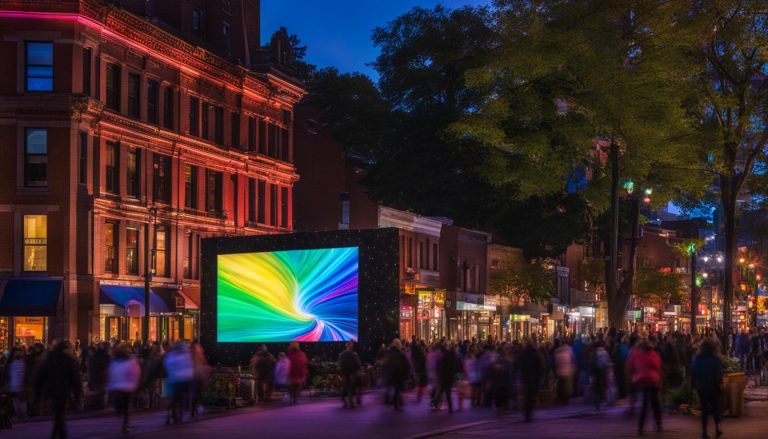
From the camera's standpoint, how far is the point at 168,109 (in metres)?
56.1

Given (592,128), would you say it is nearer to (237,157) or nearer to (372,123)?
(237,157)

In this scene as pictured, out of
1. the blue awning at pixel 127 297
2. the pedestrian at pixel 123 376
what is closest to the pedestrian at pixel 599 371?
the pedestrian at pixel 123 376

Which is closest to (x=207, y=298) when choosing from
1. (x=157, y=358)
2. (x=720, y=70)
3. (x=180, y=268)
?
(x=180, y=268)

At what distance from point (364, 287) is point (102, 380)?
12304 mm

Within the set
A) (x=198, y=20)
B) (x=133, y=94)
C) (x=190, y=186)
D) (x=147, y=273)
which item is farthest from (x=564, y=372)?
(x=198, y=20)

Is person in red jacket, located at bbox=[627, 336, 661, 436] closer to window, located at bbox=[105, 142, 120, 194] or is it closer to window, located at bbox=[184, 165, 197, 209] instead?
window, located at bbox=[105, 142, 120, 194]

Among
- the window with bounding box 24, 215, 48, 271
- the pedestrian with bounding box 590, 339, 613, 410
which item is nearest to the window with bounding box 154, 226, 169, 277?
the window with bounding box 24, 215, 48, 271

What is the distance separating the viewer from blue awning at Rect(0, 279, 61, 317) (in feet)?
153

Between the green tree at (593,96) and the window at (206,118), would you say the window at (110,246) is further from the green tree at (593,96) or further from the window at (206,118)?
the green tree at (593,96)

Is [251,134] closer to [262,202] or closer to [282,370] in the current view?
[262,202]

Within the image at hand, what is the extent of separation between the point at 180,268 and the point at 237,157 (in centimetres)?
839

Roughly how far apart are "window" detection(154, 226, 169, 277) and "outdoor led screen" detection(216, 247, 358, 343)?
29.9ft

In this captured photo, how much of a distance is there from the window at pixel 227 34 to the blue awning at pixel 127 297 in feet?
53.9

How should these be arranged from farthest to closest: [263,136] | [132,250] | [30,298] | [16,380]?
[263,136]
[132,250]
[30,298]
[16,380]
